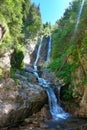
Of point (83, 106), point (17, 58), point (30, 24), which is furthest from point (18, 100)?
point (30, 24)

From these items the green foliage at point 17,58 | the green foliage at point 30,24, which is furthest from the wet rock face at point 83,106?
the green foliage at point 30,24

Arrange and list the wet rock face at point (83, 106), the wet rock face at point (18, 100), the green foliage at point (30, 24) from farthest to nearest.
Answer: the green foliage at point (30, 24) < the wet rock face at point (83, 106) < the wet rock face at point (18, 100)

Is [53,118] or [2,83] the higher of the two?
[2,83]

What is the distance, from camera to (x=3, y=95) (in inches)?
581

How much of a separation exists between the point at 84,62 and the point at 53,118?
15.5 ft

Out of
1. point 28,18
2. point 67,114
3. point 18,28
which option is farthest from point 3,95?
point 28,18

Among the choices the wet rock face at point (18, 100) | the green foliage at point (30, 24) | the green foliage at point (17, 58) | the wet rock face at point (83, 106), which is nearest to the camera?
the wet rock face at point (18, 100)

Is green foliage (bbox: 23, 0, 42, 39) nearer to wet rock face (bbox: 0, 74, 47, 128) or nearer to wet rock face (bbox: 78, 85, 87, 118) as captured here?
wet rock face (bbox: 0, 74, 47, 128)

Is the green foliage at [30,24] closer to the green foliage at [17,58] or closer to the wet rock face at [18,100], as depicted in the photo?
the green foliage at [17,58]

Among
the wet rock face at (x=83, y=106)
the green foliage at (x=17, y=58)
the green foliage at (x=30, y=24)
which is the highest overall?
the green foliage at (x=30, y=24)

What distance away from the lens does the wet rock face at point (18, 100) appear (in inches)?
542

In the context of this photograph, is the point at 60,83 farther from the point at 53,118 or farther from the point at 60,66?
the point at 53,118

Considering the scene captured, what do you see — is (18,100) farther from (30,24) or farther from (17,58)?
(30,24)

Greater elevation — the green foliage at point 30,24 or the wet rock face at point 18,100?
the green foliage at point 30,24
